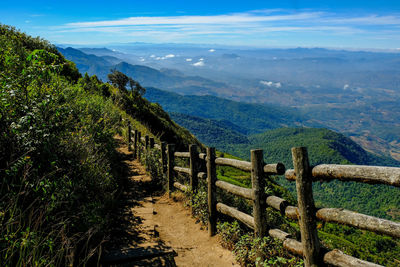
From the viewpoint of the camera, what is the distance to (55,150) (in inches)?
186

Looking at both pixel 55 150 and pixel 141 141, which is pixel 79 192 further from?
pixel 141 141

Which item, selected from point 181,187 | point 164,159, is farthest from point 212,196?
point 164,159

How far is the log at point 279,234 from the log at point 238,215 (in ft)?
1.37

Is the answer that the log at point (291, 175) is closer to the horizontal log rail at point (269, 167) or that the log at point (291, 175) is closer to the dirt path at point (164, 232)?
the horizontal log rail at point (269, 167)

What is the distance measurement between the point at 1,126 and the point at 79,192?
173 cm

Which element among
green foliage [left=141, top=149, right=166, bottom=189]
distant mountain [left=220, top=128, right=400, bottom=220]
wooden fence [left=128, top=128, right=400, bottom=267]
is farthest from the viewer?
distant mountain [left=220, top=128, right=400, bottom=220]

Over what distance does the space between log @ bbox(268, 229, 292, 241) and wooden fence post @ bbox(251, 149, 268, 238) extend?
0.44 feet

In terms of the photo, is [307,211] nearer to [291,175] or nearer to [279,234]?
[291,175]

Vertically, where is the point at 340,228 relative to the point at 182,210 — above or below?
below

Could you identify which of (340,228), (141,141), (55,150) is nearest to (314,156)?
(340,228)

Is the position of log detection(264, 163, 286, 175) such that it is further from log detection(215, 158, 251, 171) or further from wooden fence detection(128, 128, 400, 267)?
log detection(215, 158, 251, 171)

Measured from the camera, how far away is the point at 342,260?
130 inches

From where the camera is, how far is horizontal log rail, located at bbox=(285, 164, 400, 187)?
279 centimetres

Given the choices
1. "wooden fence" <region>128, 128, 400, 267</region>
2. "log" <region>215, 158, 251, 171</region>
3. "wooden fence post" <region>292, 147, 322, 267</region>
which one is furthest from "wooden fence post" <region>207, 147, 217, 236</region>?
"wooden fence post" <region>292, 147, 322, 267</region>
